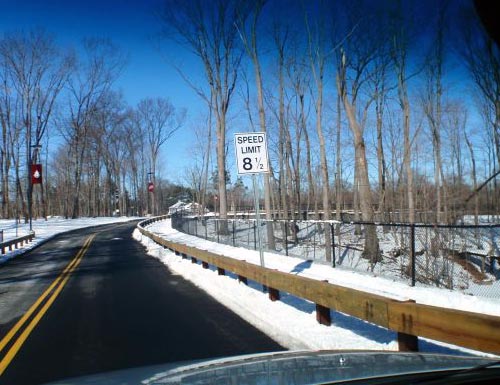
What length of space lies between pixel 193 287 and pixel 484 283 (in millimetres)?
8287

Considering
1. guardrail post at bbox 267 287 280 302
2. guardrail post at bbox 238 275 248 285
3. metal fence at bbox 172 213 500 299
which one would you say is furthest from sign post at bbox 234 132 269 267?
metal fence at bbox 172 213 500 299

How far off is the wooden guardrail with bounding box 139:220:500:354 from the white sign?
2.64 m

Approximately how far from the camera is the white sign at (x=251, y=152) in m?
10.6

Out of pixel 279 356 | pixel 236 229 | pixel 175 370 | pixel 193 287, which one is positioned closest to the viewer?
pixel 175 370

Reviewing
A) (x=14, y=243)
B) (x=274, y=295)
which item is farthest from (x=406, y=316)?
(x=14, y=243)

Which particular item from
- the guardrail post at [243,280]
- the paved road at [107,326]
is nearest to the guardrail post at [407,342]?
the paved road at [107,326]

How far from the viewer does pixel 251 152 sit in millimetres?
10742

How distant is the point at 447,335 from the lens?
194 inches

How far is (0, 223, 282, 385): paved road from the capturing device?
6098 mm

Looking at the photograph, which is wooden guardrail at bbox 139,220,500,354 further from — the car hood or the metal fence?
the metal fence

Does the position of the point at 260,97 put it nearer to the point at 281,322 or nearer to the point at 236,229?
the point at 236,229

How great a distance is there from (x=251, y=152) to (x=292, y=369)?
24.7 ft

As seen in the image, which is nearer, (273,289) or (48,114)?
(273,289)

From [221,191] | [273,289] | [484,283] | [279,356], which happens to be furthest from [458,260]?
[221,191]
